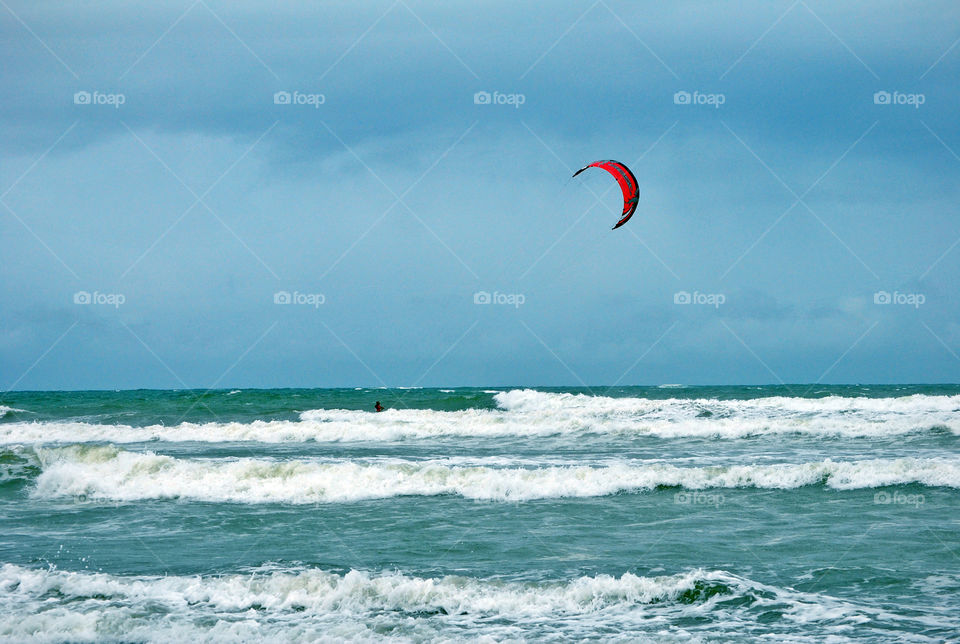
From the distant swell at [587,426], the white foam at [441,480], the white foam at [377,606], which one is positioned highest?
the distant swell at [587,426]

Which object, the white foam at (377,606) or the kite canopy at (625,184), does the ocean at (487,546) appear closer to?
the white foam at (377,606)

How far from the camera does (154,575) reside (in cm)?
987

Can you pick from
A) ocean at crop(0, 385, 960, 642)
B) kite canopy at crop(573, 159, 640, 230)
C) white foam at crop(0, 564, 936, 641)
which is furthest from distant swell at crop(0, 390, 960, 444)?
white foam at crop(0, 564, 936, 641)

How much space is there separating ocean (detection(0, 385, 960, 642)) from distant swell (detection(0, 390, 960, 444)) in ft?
10.2

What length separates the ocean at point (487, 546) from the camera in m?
8.20

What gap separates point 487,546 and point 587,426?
59.0ft

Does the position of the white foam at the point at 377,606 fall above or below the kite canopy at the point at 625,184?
below

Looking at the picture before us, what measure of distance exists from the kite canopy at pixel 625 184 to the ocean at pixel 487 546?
5.87 metres

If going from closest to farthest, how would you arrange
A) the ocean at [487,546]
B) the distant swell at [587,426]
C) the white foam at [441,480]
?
the ocean at [487,546]
the white foam at [441,480]
the distant swell at [587,426]

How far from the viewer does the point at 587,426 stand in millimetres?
28875

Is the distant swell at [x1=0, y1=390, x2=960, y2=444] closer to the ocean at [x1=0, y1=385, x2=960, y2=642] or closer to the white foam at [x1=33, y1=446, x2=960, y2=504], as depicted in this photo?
the ocean at [x1=0, y1=385, x2=960, y2=642]

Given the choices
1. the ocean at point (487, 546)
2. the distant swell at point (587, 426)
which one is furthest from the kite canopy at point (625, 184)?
the distant swell at point (587, 426)

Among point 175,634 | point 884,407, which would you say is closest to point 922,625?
point 175,634

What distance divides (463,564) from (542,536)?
191 cm
